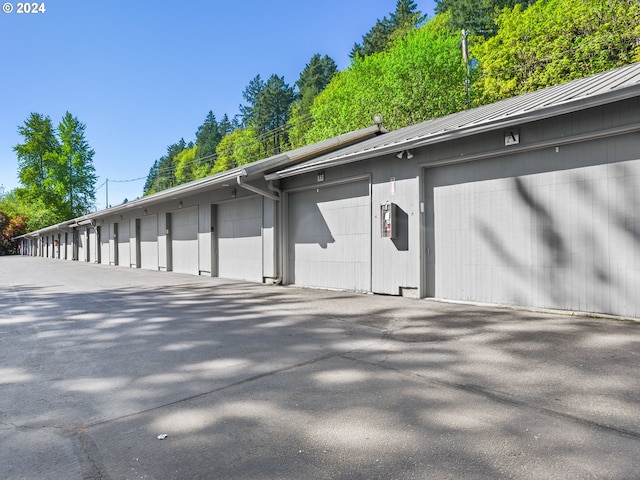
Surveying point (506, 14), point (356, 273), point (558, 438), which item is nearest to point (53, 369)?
point (558, 438)

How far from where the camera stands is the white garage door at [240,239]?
1136 cm

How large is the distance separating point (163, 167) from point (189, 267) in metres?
75.1

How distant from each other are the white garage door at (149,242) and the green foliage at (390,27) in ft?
93.6

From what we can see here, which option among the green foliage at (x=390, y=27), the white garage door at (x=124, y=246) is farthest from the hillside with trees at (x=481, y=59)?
the white garage door at (x=124, y=246)

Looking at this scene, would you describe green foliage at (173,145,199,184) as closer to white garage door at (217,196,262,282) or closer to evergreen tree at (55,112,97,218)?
evergreen tree at (55,112,97,218)

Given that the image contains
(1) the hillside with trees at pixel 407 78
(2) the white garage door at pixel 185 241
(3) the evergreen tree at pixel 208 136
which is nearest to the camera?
(2) the white garage door at pixel 185 241

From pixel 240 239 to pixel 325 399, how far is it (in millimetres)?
9783

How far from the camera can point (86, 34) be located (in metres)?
14.0

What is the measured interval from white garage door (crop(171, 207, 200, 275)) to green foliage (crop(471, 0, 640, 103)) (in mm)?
17231

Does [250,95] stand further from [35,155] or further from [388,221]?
[388,221]

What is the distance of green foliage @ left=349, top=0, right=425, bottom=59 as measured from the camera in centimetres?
3856

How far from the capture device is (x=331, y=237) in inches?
363

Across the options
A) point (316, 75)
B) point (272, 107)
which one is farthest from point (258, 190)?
point (272, 107)

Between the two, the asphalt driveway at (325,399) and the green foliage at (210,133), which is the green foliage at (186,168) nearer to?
the green foliage at (210,133)
